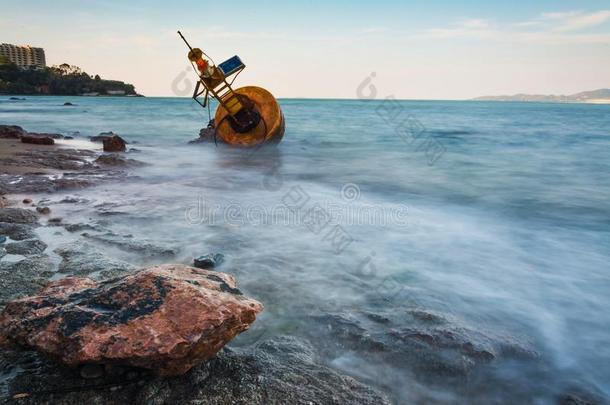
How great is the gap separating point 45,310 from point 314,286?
2.45m

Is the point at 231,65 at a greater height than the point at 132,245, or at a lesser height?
greater

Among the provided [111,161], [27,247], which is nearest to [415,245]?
[27,247]

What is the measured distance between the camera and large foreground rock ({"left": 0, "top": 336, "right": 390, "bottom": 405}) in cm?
235

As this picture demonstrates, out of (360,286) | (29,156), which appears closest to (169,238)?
(360,286)

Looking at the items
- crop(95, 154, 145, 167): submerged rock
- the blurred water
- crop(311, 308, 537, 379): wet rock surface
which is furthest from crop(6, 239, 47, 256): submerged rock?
crop(95, 154, 145, 167): submerged rock

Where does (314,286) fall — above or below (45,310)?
below

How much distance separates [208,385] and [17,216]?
4382mm

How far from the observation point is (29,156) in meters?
10.6

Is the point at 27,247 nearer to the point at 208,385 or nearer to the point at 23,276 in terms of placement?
the point at 23,276

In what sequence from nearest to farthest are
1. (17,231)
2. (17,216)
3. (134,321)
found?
1. (134,321)
2. (17,231)
3. (17,216)

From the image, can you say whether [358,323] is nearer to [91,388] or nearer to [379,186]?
[91,388]

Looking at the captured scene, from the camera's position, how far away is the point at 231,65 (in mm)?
12500

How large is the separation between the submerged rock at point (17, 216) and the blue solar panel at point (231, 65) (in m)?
7.91

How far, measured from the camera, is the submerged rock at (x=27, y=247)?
4.38 m
